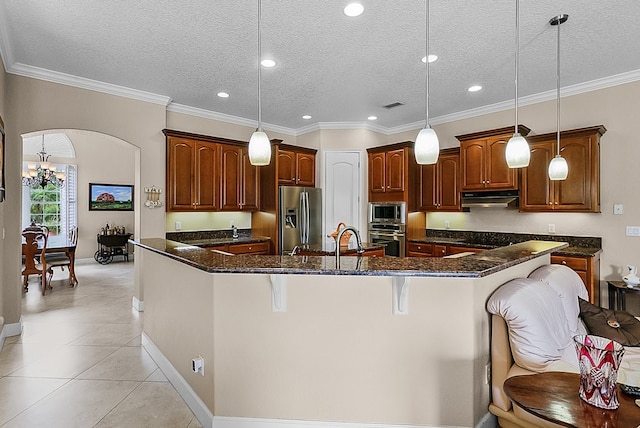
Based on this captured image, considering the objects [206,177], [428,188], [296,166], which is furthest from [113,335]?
[428,188]

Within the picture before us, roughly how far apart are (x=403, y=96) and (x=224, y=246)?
129 inches

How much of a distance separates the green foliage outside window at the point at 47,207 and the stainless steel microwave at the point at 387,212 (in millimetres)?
7880

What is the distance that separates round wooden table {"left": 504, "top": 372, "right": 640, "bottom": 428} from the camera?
1.14 metres

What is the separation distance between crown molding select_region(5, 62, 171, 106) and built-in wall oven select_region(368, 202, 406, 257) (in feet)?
12.0

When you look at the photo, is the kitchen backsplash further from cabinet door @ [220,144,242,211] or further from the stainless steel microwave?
cabinet door @ [220,144,242,211]

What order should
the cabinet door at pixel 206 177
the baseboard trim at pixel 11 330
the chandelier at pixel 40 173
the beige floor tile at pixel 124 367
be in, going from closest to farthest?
the beige floor tile at pixel 124 367
the baseboard trim at pixel 11 330
the cabinet door at pixel 206 177
the chandelier at pixel 40 173

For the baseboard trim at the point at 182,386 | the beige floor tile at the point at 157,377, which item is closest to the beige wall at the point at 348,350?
the baseboard trim at the point at 182,386

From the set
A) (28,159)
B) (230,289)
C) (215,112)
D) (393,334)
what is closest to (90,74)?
(215,112)

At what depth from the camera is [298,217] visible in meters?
5.77

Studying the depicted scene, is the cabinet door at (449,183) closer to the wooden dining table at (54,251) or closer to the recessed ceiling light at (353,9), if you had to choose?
the recessed ceiling light at (353,9)

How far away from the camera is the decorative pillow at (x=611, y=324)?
95.7 inches

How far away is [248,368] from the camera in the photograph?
6.85ft

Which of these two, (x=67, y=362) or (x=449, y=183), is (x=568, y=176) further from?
(x=67, y=362)

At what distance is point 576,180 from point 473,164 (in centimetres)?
124
